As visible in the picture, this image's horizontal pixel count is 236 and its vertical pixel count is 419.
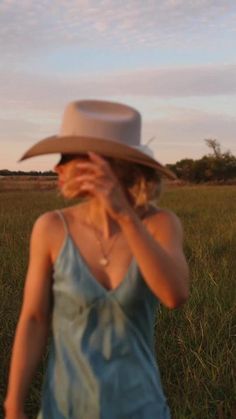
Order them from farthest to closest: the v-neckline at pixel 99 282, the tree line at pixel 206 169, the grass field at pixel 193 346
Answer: the tree line at pixel 206 169 → the grass field at pixel 193 346 → the v-neckline at pixel 99 282

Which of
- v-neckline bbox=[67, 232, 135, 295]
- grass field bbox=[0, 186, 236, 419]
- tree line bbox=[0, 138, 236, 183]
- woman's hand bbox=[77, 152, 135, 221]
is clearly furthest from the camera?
tree line bbox=[0, 138, 236, 183]

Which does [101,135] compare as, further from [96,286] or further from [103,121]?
[96,286]

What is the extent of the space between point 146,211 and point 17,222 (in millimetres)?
9911

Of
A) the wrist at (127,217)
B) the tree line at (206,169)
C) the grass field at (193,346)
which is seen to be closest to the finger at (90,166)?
the wrist at (127,217)

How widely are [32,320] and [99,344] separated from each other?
6.9 inches

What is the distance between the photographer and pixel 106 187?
1.43m

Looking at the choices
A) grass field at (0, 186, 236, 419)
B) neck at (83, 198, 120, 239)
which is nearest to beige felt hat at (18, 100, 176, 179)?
neck at (83, 198, 120, 239)

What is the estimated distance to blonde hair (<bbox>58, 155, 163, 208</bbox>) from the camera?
155cm

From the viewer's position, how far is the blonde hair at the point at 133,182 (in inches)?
61.1

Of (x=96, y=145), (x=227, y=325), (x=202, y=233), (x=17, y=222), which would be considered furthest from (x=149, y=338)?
(x=17, y=222)

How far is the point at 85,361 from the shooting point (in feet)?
5.10

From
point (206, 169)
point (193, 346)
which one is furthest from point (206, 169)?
point (193, 346)

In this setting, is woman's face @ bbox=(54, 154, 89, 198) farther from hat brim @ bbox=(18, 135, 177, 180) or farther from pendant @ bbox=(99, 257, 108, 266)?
pendant @ bbox=(99, 257, 108, 266)

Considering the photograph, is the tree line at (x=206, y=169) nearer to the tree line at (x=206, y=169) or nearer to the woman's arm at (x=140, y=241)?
the tree line at (x=206, y=169)
